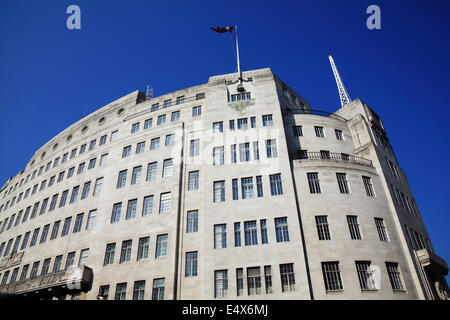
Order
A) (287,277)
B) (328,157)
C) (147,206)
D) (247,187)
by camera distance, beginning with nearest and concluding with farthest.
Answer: (287,277)
(247,187)
(147,206)
(328,157)

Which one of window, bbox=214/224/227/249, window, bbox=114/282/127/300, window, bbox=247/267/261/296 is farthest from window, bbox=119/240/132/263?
window, bbox=247/267/261/296

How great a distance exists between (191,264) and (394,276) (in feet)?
60.2

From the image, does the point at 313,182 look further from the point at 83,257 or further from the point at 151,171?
the point at 83,257

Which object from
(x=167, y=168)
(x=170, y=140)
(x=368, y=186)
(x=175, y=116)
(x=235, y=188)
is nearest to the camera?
(x=235, y=188)

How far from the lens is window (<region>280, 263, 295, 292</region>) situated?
23.9 metres

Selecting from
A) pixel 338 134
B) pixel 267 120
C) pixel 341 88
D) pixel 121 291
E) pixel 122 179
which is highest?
pixel 341 88

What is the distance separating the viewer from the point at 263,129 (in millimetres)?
33344

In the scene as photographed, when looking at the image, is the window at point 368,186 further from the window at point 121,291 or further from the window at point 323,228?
the window at point 121,291

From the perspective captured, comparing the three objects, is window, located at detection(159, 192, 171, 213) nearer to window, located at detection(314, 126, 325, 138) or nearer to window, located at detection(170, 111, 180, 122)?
window, located at detection(170, 111, 180, 122)

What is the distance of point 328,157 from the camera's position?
33531mm

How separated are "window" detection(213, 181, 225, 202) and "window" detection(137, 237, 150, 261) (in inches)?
331

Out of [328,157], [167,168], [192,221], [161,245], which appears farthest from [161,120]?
[328,157]

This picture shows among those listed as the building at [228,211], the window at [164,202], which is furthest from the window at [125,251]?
the window at [164,202]

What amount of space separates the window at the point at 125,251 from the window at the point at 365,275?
873 inches
